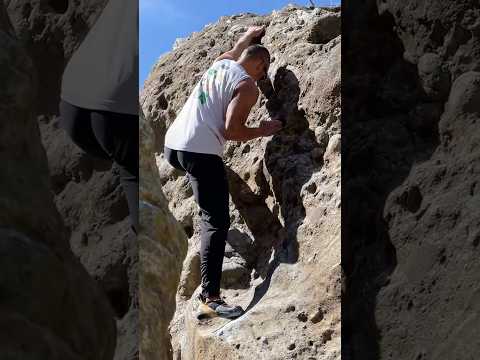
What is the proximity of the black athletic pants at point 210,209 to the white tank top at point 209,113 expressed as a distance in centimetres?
3

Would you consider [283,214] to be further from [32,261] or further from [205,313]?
[32,261]

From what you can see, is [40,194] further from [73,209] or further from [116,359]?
[116,359]

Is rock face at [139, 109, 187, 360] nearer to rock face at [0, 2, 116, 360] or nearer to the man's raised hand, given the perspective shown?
the man's raised hand

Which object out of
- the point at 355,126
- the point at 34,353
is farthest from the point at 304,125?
the point at 34,353

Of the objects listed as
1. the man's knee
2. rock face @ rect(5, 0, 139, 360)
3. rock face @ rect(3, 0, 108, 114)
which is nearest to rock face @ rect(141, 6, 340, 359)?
the man's knee

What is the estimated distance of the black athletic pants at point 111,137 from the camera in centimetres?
112

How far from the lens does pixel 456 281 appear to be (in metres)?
1.18

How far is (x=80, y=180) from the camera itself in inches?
43.5

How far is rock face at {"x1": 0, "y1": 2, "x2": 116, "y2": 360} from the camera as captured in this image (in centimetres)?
97

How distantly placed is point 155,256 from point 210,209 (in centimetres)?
21

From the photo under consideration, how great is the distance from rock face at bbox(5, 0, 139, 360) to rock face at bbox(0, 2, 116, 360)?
15mm

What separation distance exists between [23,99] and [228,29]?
1876 mm

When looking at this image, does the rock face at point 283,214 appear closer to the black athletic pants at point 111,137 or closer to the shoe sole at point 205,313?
the shoe sole at point 205,313

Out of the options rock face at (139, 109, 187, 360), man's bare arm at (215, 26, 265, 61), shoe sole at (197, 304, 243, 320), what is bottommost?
shoe sole at (197, 304, 243, 320)
